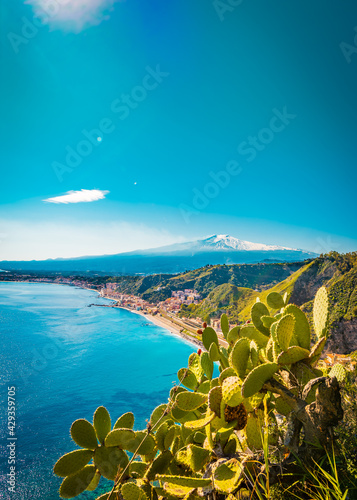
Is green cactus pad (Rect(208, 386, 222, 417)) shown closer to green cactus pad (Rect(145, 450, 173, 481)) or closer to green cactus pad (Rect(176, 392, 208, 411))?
green cactus pad (Rect(176, 392, 208, 411))

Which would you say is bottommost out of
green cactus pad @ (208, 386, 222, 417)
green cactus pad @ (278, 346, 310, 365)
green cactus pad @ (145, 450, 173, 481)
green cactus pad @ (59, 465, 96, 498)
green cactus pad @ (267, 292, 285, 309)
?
green cactus pad @ (59, 465, 96, 498)

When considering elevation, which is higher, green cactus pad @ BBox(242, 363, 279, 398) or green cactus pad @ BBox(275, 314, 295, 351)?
green cactus pad @ BBox(275, 314, 295, 351)

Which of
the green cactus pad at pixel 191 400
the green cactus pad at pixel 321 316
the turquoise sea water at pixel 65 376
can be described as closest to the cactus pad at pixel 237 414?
the green cactus pad at pixel 191 400

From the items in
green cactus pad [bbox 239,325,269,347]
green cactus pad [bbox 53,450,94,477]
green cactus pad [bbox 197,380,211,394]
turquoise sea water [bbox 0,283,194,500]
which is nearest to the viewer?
green cactus pad [bbox 53,450,94,477]

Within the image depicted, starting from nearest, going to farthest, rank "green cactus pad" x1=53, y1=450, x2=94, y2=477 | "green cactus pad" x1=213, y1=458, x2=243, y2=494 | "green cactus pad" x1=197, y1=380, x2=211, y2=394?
1. "green cactus pad" x1=213, y1=458, x2=243, y2=494
2. "green cactus pad" x1=53, y1=450, x2=94, y2=477
3. "green cactus pad" x1=197, y1=380, x2=211, y2=394

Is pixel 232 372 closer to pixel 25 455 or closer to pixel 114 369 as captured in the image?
pixel 25 455

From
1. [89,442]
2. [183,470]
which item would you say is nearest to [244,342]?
[183,470]

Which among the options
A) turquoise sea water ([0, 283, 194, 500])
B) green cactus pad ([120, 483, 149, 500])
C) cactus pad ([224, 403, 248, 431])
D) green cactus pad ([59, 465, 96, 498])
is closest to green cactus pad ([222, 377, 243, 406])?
cactus pad ([224, 403, 248, 431])

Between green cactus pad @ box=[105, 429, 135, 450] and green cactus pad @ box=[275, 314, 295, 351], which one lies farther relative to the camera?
green cactus pad @ box=[105, 429, 135, 450]

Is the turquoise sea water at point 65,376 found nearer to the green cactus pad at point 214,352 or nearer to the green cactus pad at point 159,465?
the green cactus pad at point 159,465

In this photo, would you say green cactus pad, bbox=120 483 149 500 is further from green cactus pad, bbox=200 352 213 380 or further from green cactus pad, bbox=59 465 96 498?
green cactus pad, bbox=200 352 213 380
